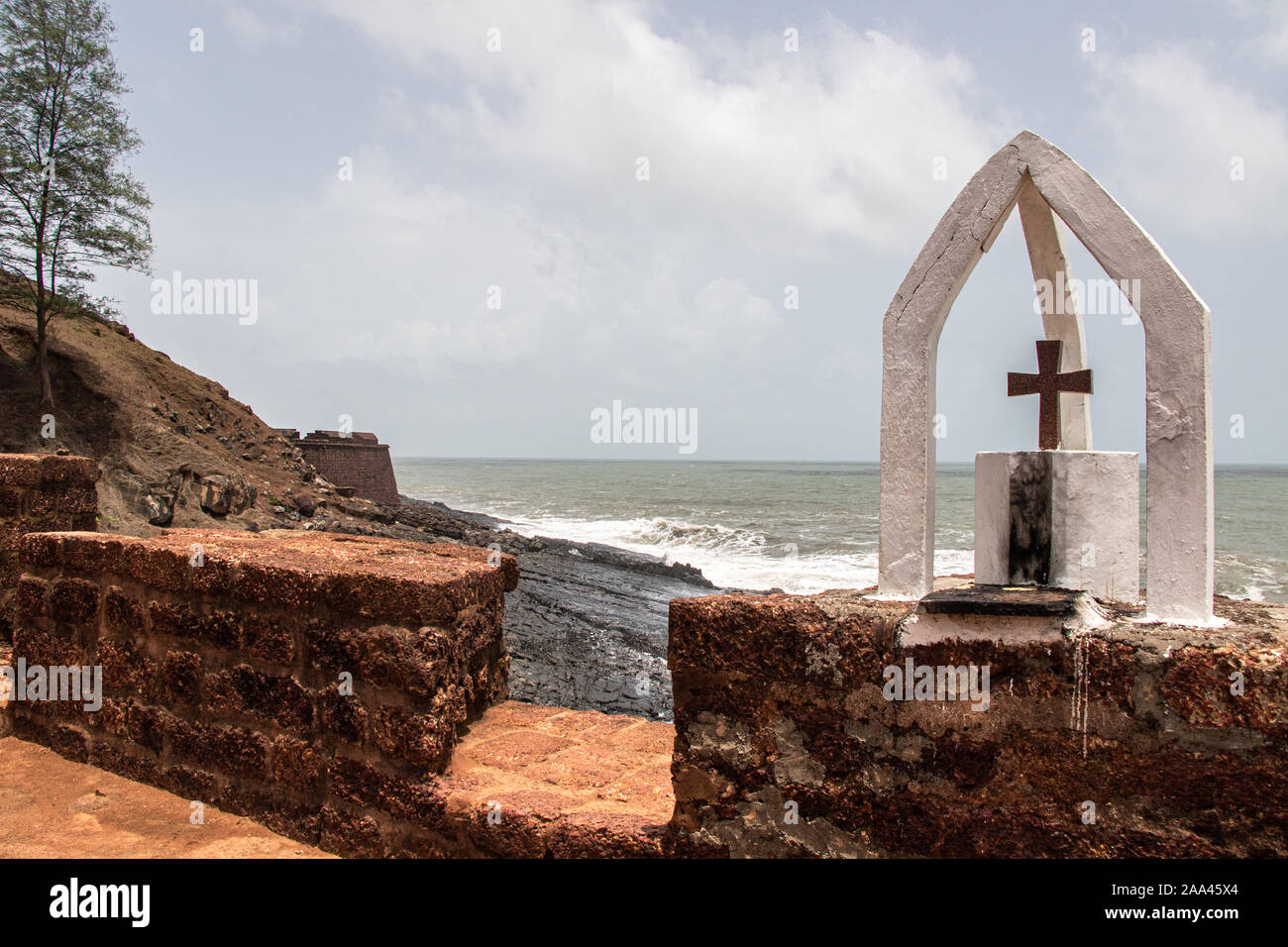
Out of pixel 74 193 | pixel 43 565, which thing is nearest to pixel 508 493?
pixel 74 193

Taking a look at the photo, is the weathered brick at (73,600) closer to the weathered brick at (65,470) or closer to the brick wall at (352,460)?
the weathered brick at (65,470)

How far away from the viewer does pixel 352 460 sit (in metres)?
27.1

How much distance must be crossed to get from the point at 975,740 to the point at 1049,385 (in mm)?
1431

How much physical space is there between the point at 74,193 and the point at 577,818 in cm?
2262

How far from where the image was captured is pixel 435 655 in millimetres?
2828

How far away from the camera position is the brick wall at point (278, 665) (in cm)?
283

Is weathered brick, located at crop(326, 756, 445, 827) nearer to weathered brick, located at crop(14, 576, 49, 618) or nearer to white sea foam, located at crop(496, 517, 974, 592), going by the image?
weathered brick, located at crop(14, 576, 49, 618)

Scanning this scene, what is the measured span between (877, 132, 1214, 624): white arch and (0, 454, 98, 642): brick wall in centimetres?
496

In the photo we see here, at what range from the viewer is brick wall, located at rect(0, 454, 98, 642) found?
4887mm

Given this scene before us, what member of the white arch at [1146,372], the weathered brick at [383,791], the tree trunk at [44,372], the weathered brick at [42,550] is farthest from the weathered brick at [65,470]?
the tree trunk at [44,372]

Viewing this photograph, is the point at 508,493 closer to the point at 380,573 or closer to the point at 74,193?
the point at 74,193

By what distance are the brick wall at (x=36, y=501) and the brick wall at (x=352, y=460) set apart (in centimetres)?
2133

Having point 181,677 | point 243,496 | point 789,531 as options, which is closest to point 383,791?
point 181,677

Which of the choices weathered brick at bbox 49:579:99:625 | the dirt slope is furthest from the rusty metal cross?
the dirt slope
